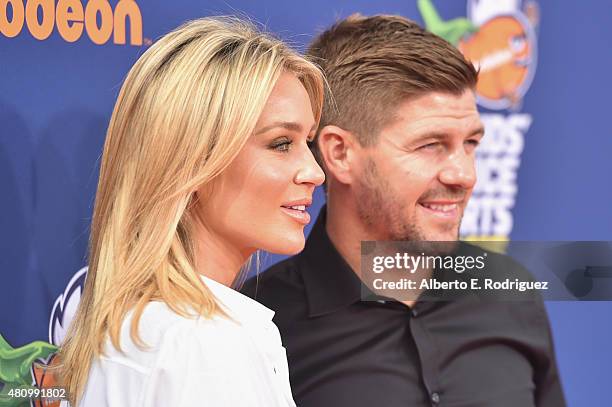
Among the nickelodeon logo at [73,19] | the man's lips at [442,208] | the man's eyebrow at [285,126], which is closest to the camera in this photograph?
the man's eyebrow at [285,126]

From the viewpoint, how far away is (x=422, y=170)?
1.97 m

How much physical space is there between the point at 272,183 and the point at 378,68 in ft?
1.66

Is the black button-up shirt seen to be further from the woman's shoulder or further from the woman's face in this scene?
the woman's shoulder

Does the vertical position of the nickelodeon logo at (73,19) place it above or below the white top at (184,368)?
above

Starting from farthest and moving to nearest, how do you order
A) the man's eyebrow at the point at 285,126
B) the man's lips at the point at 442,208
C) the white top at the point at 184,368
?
the man's lips at the point at 442,208 < the man's eyebrow at the point at 285,126 < the white top at the point at 184,368

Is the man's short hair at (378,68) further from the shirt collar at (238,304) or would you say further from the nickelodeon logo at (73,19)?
the shirt collar at (238,304)

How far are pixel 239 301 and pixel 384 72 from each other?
2.32 feet

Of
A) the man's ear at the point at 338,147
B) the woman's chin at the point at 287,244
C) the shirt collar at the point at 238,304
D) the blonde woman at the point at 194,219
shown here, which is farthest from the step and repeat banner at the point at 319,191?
the shirt collar at the point at 238,304

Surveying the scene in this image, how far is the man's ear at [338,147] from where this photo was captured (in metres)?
1.98

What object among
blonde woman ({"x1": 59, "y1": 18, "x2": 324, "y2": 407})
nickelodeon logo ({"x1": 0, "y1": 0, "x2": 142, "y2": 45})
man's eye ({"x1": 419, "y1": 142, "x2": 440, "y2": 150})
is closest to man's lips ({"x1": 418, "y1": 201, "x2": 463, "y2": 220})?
man's eye ({"x1": 419, "y1": 142, "x2": 440, "y2": 150})

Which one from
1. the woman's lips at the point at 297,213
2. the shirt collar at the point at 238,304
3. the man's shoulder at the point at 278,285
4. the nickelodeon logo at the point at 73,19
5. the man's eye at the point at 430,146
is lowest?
the shirt collar at the point at 238,304
